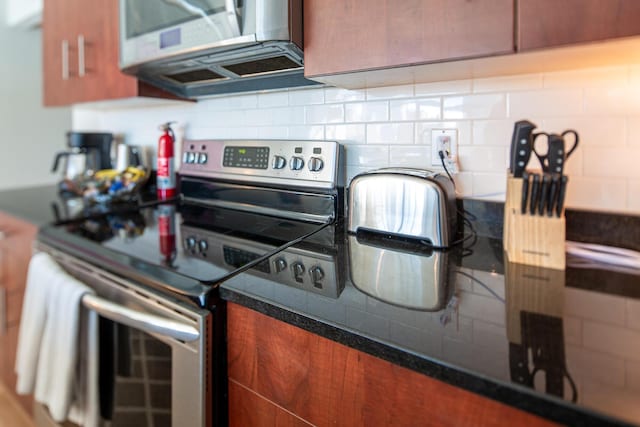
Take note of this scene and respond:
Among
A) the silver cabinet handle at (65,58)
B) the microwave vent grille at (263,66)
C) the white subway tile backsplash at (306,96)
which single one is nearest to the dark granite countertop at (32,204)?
the silver cabinet handle at (65,58)

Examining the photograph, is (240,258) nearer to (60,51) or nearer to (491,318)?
(491,318)

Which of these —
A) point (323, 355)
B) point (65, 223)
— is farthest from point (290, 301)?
point (65, 223)

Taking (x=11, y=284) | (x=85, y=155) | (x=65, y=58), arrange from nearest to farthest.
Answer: (x=11, y=284) → (x=65, y=58) → (x=85, y=155)

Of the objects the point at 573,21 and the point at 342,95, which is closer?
the point at 573,21

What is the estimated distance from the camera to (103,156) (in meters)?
2.00

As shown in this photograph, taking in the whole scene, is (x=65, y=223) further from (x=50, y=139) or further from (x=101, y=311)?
(x=50, y=139)


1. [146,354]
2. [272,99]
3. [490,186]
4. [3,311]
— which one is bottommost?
[3,311]

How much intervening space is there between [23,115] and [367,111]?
2.74 m

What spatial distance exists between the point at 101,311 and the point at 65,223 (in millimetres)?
510

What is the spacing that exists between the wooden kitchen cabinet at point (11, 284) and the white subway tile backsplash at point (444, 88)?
51.8 inches

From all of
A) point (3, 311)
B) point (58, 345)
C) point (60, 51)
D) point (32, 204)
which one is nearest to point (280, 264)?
point (58, 345)

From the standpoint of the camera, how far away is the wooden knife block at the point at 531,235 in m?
0.74

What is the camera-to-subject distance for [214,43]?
1008mm

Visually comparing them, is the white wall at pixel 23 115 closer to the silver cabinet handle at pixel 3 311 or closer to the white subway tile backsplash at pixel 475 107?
the silver cabinet handle at pixel 3 311
